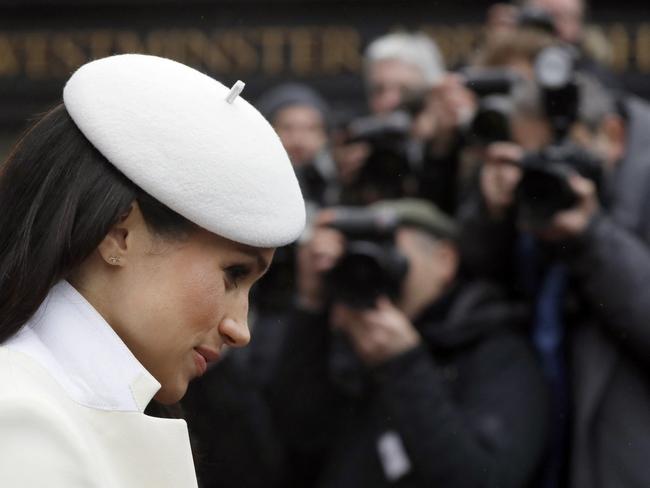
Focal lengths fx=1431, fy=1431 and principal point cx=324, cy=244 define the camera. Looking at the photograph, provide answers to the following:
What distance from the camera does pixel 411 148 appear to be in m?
4.37

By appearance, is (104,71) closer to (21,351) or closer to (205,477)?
(21,351)

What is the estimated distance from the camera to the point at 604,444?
329cm

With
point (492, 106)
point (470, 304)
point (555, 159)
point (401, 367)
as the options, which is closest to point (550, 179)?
point (555, 159)

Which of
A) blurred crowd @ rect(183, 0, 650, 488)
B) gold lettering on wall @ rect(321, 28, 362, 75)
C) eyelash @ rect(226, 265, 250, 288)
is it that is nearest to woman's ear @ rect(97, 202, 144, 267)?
eyelash @ rect(226, 265, 250, 288)

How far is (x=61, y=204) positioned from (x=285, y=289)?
8.54 ft

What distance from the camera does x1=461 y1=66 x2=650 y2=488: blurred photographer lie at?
3.30m

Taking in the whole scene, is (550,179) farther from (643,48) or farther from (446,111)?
(643,48)

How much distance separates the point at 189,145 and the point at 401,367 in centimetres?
189

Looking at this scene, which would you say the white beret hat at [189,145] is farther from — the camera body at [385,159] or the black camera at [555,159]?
the camera body at [385,159]

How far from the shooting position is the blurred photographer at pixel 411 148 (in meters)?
4.28

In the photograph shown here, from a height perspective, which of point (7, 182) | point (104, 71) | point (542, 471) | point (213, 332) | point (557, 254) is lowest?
point (542, 471)

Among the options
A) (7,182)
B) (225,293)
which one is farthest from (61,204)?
(225,293)

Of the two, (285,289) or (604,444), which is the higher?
(604,444)

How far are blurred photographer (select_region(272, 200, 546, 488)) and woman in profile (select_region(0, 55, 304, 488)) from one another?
1.64 metres
